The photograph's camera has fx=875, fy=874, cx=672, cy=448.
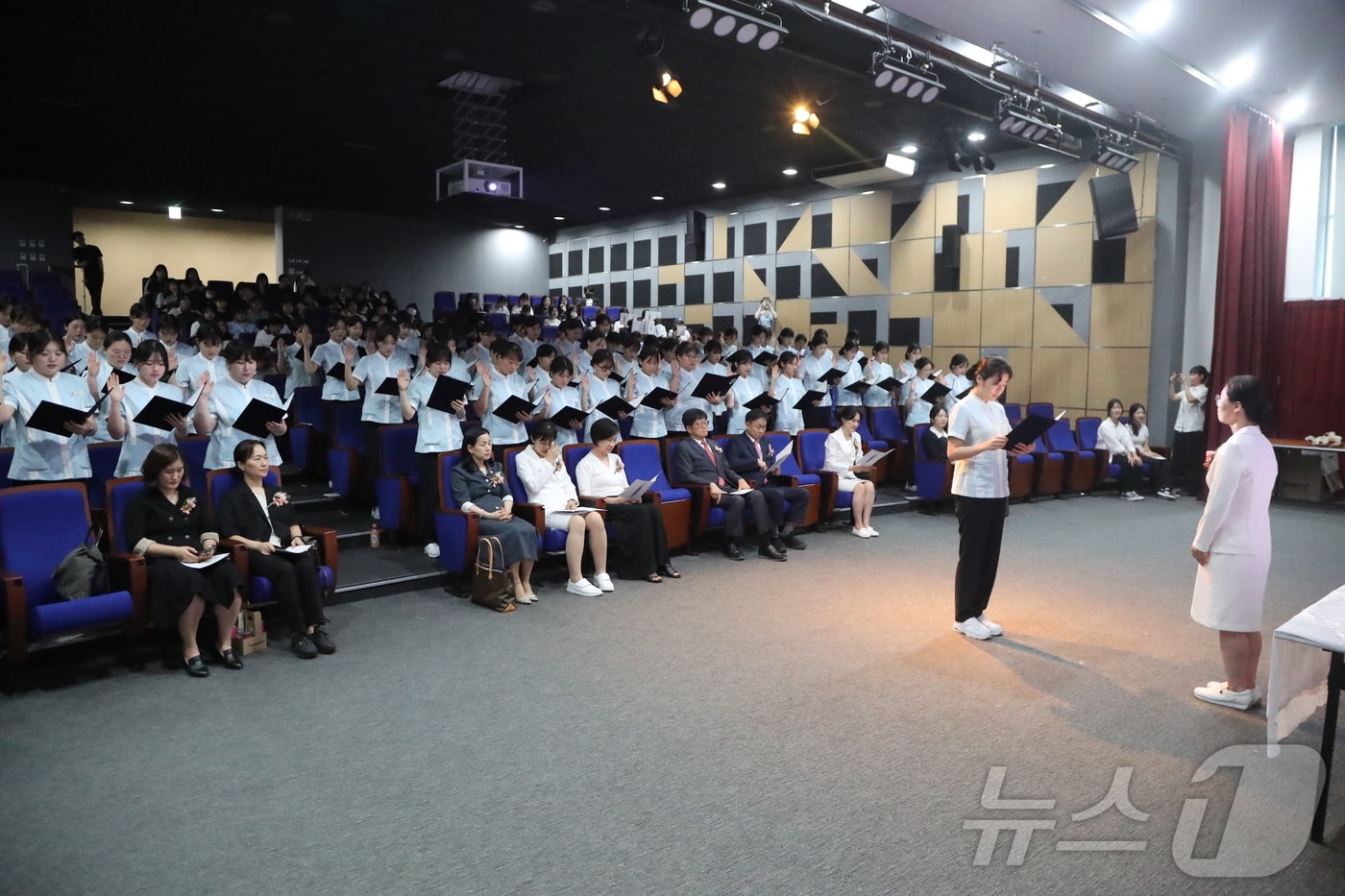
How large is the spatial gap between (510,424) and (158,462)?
259 centimetres

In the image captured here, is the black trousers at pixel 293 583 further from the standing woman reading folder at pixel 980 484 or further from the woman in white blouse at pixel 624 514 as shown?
the standing woman reading folder at pixel 980 484

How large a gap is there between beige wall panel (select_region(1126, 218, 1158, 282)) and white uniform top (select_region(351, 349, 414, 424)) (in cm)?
813

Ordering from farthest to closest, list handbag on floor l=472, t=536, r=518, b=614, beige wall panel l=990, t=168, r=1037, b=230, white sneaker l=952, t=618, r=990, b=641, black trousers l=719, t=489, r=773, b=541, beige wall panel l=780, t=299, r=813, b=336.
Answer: beige wall panel l=780, t=299, r=813, b=336 < beige wall panel l=990, t=168, r=1037, b=230 < black trousers l=719, t=489, r=773, b=541 < handbag on floor l=472, t=536, r=518, b=614 < white sneaker l=952, t=618, r=990, b=641

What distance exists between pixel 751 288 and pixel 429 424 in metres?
9.16

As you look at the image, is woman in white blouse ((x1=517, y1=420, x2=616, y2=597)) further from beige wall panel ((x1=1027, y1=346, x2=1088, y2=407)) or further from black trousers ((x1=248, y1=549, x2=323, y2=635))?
beige wall panel ((x1=1027, y1=346, x2=1088, y2=407))

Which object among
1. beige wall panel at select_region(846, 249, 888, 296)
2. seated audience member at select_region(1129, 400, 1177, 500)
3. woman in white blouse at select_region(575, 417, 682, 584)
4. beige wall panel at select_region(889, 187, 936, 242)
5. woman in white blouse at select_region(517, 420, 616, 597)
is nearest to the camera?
woman in white blouse at select_region(517, 420, 616, 597)

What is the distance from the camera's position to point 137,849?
8.45ft

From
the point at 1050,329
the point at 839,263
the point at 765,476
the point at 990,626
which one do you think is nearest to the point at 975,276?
the point at 1050,329

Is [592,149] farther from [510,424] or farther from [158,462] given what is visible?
[158,462]

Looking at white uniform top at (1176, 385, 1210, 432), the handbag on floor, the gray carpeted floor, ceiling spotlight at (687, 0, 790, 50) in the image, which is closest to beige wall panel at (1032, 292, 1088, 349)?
white uniform top at (1176, 385, 1210, 432)

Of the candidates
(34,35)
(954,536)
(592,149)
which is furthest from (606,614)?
(592,149)

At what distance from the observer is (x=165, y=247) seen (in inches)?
677

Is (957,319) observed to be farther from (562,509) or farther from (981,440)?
(562,509)

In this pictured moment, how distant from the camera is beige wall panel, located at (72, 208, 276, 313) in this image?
16453 mm
